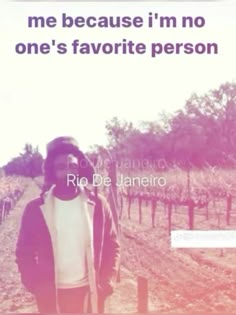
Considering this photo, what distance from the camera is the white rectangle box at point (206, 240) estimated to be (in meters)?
4.50

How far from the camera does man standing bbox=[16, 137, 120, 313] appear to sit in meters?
4.50

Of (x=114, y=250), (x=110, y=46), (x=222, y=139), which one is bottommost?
(x=114, y=250)

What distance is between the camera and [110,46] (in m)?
4.46

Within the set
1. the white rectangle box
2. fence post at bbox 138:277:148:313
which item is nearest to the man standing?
fence post at bbox 138:277:148:313

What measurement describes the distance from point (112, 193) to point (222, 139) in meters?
0.70

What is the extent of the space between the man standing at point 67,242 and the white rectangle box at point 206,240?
358 mm

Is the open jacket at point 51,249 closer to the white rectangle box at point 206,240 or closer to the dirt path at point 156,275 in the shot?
the dirt path at point 156,275

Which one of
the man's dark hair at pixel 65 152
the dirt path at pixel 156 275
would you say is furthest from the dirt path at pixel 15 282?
the man's dark hair at pixel 65 152

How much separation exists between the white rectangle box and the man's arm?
2.54 feet

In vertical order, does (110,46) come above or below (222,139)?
above

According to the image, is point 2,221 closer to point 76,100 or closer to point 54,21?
point 76,100

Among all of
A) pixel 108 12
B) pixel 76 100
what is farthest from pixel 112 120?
pixel 108 12

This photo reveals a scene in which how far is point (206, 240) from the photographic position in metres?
4.51

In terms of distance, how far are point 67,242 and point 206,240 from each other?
2.50ft
